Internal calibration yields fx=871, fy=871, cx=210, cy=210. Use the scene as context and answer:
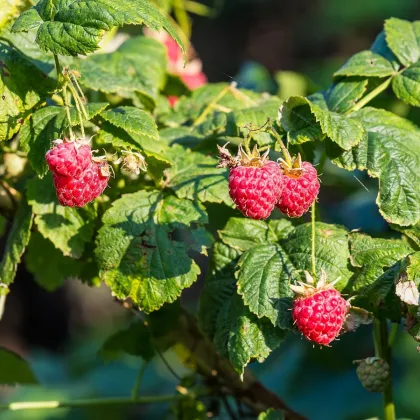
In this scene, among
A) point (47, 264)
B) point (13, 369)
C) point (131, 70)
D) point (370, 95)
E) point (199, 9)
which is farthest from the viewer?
point (199, 9)

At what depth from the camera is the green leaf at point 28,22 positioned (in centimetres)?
120

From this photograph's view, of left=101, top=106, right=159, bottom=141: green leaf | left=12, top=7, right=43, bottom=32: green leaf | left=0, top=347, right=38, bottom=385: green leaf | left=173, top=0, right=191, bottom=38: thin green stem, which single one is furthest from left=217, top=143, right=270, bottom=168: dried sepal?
left=173, top=0, right=191, bottom=38: thin green stem

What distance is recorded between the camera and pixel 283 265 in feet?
4.21

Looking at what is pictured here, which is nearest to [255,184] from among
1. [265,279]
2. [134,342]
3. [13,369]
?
[265,279]

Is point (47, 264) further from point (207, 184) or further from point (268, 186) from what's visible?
point (268, 186)

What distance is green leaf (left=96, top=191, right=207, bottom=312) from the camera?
4.23 feet

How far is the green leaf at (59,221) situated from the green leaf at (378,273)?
0.43 m

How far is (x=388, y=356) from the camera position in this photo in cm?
140

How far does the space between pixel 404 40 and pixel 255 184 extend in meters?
0.53

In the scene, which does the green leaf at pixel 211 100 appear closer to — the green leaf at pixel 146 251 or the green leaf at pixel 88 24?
the green leaf at pixel 146 251

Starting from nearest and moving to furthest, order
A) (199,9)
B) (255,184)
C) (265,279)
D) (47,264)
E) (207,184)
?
1. (255,184)
2. (265,279)
3. (207,184)
4. (47,264)
5. (199,9)

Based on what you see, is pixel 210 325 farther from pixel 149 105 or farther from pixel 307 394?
pixel 307 394

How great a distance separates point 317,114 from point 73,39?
361mm

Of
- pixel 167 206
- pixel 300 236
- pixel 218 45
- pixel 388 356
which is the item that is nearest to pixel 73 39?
pixel 167 206
